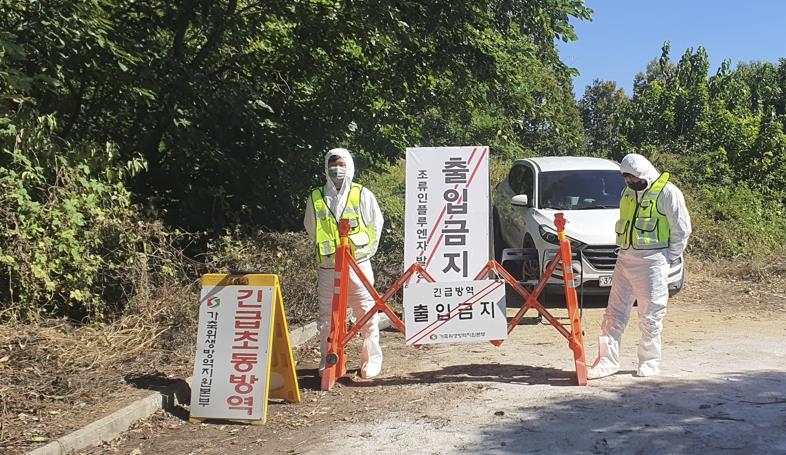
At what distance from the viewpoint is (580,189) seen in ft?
35.4

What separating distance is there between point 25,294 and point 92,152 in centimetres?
172

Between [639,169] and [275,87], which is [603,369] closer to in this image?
[639,169]

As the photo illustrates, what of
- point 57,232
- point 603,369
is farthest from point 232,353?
point 603,369

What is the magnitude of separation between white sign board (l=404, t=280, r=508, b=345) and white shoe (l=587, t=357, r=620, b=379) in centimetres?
80

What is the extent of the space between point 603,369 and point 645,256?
101 cm

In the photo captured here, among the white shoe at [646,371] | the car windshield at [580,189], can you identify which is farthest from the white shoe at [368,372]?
the car windshield at [580,189]

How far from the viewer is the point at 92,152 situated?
7801 mm

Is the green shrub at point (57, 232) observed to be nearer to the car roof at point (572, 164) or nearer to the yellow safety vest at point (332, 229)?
the yellow safety vest at point (332, 229)

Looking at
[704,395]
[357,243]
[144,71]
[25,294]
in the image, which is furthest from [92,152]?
[704,395]

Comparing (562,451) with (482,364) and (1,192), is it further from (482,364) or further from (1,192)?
(1,192)

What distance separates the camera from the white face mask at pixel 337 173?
655cm

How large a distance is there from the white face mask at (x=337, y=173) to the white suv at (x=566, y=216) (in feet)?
10.3

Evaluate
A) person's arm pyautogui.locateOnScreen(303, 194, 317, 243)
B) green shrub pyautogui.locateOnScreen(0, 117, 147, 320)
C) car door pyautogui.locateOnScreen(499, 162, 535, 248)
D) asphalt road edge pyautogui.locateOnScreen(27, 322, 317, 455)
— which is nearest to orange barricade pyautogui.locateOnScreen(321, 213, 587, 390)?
person's arm pyautogui.locateOnScreen(303, 194, 317, 243)

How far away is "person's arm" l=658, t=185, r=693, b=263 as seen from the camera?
6281mm
